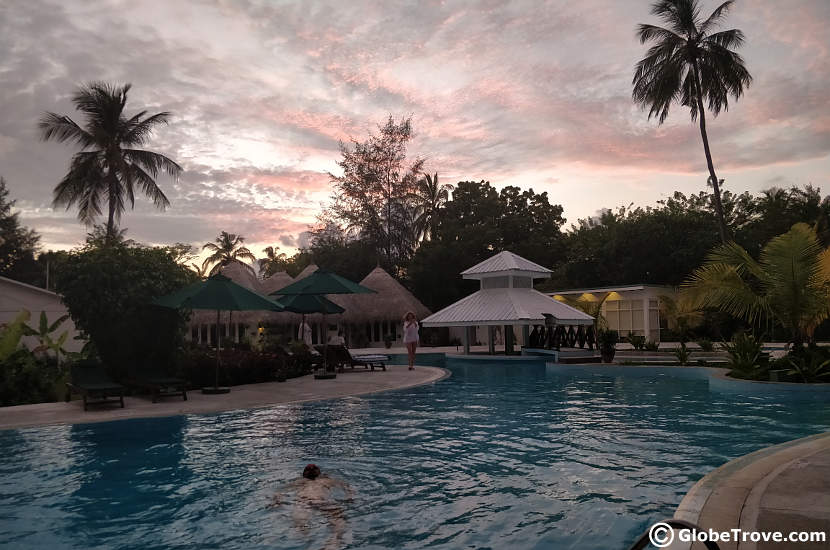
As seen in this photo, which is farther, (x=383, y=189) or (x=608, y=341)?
(x=383, y=189)

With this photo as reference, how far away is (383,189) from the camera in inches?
2026

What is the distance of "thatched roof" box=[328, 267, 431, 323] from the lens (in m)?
38.0

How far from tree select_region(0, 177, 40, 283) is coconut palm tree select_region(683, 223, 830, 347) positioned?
183 ft

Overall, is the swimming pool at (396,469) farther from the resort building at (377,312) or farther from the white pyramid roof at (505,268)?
the resort building at (377,312)

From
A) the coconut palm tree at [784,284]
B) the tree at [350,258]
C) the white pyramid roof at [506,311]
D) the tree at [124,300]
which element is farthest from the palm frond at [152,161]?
the coconut palm tree at [784,284]

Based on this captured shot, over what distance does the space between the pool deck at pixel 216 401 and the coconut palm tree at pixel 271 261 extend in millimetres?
59457

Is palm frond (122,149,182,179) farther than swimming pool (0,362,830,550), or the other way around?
palm frond (122,149,182,179)

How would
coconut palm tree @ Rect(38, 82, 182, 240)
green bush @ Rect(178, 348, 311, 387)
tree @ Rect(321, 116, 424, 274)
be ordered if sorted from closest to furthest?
1. green bush @ Rect(178, 348, 311, 387)
2. coconut palm tree @ Rect(38, 82, 182, 240)
3. tree @ Rect(321, 116, 424, 274)

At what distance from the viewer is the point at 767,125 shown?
2159cm

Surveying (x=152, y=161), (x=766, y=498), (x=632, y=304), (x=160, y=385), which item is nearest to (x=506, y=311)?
(x=632, y=304)

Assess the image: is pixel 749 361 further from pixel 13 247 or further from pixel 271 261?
pixel 271 261

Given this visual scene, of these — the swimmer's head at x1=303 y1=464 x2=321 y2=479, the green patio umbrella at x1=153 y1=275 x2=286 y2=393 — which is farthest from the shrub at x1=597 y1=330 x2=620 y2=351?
the swimmer's head at x1=303 y1=464 x2=321 y2=479

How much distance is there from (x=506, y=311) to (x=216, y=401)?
648 inches

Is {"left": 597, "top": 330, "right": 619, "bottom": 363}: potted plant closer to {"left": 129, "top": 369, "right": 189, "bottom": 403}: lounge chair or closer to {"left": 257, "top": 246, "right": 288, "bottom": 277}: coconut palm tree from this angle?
{"left": 129, "top": 369, "right": 189, "bottom": 403}: lounge chair
